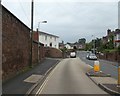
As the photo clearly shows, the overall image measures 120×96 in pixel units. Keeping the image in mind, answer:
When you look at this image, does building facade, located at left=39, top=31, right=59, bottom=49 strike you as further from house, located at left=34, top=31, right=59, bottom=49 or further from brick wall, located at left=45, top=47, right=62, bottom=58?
brick wall, located at left=45, top=47, right=62, bottom=58

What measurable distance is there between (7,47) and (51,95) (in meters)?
6.30

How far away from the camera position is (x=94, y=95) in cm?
1284

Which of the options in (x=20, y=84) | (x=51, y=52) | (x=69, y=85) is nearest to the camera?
(x=20, y=84)

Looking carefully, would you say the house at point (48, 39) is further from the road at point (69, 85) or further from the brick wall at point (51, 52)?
the road at point (69, 85)

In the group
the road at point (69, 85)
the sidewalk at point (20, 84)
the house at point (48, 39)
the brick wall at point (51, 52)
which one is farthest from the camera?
the house at point (48, 39)

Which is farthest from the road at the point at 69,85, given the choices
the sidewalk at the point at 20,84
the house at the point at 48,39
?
the house at the point at 48,39

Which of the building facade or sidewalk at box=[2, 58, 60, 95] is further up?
the building facade

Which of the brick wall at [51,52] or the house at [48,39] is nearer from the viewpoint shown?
the brick wall at [51,52]

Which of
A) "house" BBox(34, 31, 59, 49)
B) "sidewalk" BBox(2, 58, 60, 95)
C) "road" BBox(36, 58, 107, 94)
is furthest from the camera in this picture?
"house" BBox(34, 31, 59, 49)

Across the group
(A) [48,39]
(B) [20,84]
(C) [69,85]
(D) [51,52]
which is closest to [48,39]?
(A) [48,39]

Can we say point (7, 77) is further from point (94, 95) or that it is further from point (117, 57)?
point (117, 57)

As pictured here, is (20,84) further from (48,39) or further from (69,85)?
(48,39)

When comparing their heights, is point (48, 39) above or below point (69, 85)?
above

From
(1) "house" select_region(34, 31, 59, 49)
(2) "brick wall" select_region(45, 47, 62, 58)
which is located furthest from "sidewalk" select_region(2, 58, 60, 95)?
(1) "house" select_region(34, 31, 59, 49)
